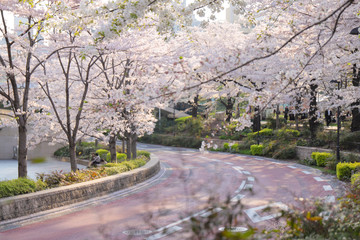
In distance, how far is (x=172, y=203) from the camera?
1167 cm

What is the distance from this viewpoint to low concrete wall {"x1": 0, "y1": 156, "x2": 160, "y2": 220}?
379 inches

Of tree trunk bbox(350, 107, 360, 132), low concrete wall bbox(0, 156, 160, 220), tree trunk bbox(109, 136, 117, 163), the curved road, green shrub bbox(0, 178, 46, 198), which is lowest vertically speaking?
the curved road

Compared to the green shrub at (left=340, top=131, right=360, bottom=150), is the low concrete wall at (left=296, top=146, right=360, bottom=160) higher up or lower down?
lower down

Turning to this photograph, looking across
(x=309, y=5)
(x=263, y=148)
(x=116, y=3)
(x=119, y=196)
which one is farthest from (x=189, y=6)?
(x=263, y=148)

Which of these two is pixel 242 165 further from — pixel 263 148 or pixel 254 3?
pixel 254 3

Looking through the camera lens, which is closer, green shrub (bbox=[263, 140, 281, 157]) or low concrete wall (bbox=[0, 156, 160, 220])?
low concrete wall (bbox=[0, 156, 160, 220])

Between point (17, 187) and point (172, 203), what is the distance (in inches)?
183

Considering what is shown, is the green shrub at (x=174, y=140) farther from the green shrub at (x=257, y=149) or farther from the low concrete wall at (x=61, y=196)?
the low concrete wall at (x=61, y=196)

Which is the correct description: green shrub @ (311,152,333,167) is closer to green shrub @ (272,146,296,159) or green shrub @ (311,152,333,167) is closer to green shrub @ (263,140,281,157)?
green shrub @ (272,146,296,159)

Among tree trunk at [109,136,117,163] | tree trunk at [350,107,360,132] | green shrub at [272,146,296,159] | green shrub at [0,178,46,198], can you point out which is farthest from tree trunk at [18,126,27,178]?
tree trunk at [350,107,360,132]

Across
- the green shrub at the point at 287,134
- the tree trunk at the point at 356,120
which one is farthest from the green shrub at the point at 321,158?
the green shrub at the point at 287,134

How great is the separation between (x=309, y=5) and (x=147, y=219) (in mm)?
11358

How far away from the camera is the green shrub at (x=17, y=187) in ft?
33.1

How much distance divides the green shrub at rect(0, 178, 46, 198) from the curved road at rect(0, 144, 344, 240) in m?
0.95
